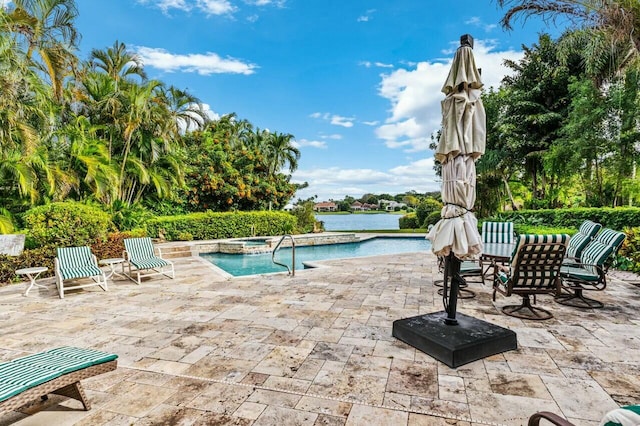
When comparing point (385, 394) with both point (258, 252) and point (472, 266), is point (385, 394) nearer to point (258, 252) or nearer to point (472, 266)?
point (472, 266)

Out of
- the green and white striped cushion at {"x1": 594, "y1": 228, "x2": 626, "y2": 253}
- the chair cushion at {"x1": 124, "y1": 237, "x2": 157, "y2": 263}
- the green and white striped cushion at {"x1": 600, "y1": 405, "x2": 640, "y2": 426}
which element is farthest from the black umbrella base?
the chair cushion at {"x1": 124, "y1": 237, "x2": 157, "y2": 263}

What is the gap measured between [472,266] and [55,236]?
8610 mm

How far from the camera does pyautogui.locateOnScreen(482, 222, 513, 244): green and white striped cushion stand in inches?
265

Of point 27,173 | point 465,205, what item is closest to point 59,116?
point 27,173

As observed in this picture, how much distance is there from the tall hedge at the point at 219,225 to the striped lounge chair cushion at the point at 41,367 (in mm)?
12622

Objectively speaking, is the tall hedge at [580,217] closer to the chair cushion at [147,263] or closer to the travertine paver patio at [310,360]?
the travertine paver patio at [310,360]

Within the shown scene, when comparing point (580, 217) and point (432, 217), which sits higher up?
point (580, 217)

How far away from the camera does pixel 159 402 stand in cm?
251

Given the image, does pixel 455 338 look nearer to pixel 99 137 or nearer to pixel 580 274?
pixel 580 274

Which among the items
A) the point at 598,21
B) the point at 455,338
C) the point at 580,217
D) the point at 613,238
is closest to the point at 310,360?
the point at 455,338

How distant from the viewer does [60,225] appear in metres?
7.19

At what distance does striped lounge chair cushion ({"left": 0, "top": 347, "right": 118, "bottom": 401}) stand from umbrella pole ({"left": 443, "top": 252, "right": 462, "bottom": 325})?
3.14 m

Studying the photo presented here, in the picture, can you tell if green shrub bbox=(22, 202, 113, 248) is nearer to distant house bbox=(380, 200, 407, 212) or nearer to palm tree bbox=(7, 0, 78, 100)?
palm tree bbox=(7, 0, 78, 100)

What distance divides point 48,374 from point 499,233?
23.9 ft
